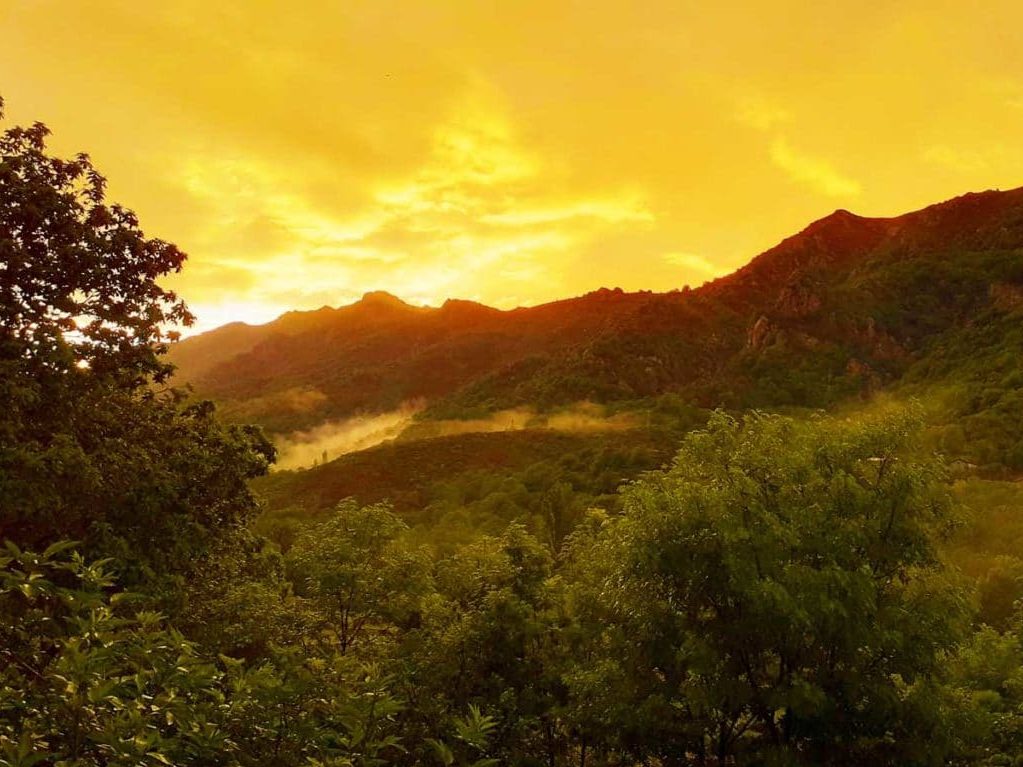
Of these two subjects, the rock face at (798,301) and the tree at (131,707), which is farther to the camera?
the rock face at (798,301)

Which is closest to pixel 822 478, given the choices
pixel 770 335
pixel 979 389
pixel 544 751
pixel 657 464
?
pixel 544 751

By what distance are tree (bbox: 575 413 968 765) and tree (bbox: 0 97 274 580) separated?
1017 cm

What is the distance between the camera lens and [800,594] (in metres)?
12.6

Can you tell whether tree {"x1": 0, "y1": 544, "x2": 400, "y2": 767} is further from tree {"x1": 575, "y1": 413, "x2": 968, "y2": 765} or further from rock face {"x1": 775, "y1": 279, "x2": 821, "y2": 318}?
rock face {"x1": 775, "y1": 279, "x2": 821, "y2": 318}

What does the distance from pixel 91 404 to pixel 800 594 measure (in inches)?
621

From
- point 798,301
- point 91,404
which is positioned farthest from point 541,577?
point 798,301

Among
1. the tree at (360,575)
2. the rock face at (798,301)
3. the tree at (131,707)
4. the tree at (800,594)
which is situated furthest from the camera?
the rock face at (798,301)

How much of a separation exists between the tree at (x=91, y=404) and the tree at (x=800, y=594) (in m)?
10.2

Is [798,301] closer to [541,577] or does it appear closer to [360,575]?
[541,577]

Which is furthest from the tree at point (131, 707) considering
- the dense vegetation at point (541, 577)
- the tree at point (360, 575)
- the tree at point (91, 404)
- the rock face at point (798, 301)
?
the rock face at point (798, 301)

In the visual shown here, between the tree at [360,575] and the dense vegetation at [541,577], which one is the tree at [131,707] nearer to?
the dense vegetation at [541,577]

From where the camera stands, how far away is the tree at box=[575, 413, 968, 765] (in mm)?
13094

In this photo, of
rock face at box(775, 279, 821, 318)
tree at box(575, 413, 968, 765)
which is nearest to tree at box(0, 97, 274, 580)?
tree at box(575, 413, 968, 765)

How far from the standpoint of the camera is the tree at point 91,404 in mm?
13477
